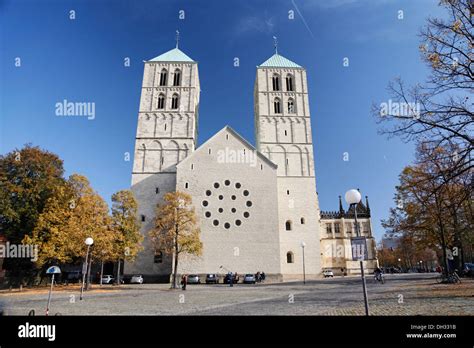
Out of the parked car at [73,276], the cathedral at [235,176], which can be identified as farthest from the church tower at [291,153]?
the parked car at [73,276]

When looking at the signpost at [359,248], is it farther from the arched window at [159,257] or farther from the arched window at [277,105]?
the arched window at [277,105]

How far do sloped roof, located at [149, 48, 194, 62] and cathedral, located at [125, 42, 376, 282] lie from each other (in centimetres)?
16

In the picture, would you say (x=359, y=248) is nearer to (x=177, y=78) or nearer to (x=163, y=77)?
(x=177, y=78)

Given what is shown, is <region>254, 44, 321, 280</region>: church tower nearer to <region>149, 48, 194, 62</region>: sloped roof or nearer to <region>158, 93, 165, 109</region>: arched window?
<region>149, 48, 194, 62</region>: sloped roof

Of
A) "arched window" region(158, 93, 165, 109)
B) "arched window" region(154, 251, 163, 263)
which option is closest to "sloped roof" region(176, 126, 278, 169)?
"arched window" region(158, 93, 165, 109)

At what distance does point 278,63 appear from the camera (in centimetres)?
4838

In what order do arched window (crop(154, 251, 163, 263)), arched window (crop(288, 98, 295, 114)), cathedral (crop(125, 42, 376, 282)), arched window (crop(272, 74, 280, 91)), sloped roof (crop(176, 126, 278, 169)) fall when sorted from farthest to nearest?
1. arched window (crop(272, 74, 280, 91))
2. arched window (crop(288, 98, 295, 114))
3. sloped roof (crop(176, 126, 278, 169))
4. arched window (crop(154, 251, 163, 263))
5. cathedral (crop(125, 42, 376, 282))

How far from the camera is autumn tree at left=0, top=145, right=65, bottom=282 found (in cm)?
2795

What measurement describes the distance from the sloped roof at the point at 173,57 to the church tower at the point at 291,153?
12168 mm

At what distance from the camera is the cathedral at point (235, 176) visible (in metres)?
35.5
